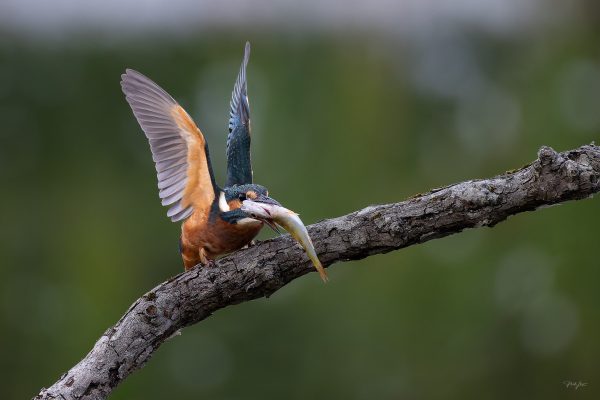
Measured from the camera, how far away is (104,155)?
Answer: 834 centimetres

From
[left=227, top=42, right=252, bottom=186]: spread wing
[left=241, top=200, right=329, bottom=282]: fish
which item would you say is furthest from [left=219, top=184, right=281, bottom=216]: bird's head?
[left=227, top=42, right=252, bottom=186]: spread wing

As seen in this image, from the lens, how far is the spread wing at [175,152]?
3.99 metres

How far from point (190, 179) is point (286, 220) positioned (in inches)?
30.3

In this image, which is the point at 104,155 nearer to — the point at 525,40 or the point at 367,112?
the point at 367,112

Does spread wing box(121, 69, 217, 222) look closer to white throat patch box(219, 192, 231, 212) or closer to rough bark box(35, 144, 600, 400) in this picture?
white throat patch box(219, 192, 231, 212)

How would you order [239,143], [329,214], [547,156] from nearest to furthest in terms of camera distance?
[547,156] → [239,143] → [329,214]

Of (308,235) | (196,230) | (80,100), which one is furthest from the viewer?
(80,100)

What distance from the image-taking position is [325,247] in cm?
333

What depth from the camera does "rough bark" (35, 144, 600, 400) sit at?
3152 millimetres

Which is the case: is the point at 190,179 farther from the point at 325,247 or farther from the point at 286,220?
the point at 325,247

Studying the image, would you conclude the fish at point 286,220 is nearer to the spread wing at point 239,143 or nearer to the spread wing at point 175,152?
the spread wing at point 175,152

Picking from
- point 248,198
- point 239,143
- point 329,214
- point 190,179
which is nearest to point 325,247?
point 248,198

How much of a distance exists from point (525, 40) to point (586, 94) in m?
0.94

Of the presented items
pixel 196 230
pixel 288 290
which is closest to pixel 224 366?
pixel 288 290
